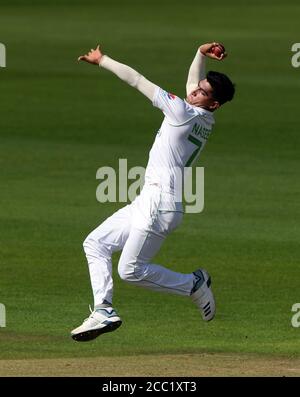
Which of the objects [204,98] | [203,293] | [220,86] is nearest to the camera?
[220,86]

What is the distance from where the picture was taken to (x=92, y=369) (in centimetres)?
1169

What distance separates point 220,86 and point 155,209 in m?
1.21

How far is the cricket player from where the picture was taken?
38.6 feet

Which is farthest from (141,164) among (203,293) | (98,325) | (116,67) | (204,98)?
(116,67)

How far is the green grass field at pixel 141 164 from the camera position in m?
14.8

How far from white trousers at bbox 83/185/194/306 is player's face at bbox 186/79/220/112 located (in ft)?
2.73

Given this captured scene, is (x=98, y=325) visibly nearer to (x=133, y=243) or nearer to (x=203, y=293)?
(x=133, y=243)

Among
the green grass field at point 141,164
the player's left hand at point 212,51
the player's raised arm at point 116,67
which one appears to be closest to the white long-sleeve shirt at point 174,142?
the player's raised arm at point 116,67

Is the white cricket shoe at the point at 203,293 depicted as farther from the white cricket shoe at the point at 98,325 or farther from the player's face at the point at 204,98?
the player's face at the point at 204,98

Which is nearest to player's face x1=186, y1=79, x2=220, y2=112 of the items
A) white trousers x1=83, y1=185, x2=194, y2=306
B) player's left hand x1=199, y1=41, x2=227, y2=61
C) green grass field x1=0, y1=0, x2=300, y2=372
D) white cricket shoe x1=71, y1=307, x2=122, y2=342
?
player's left hand x1=199, y1=41, x2=227, y2=61

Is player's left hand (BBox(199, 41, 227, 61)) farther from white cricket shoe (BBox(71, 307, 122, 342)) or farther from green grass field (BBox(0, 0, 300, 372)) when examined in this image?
green grass field (BBox(0, 0, 300, 372))

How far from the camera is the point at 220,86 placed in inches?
468
